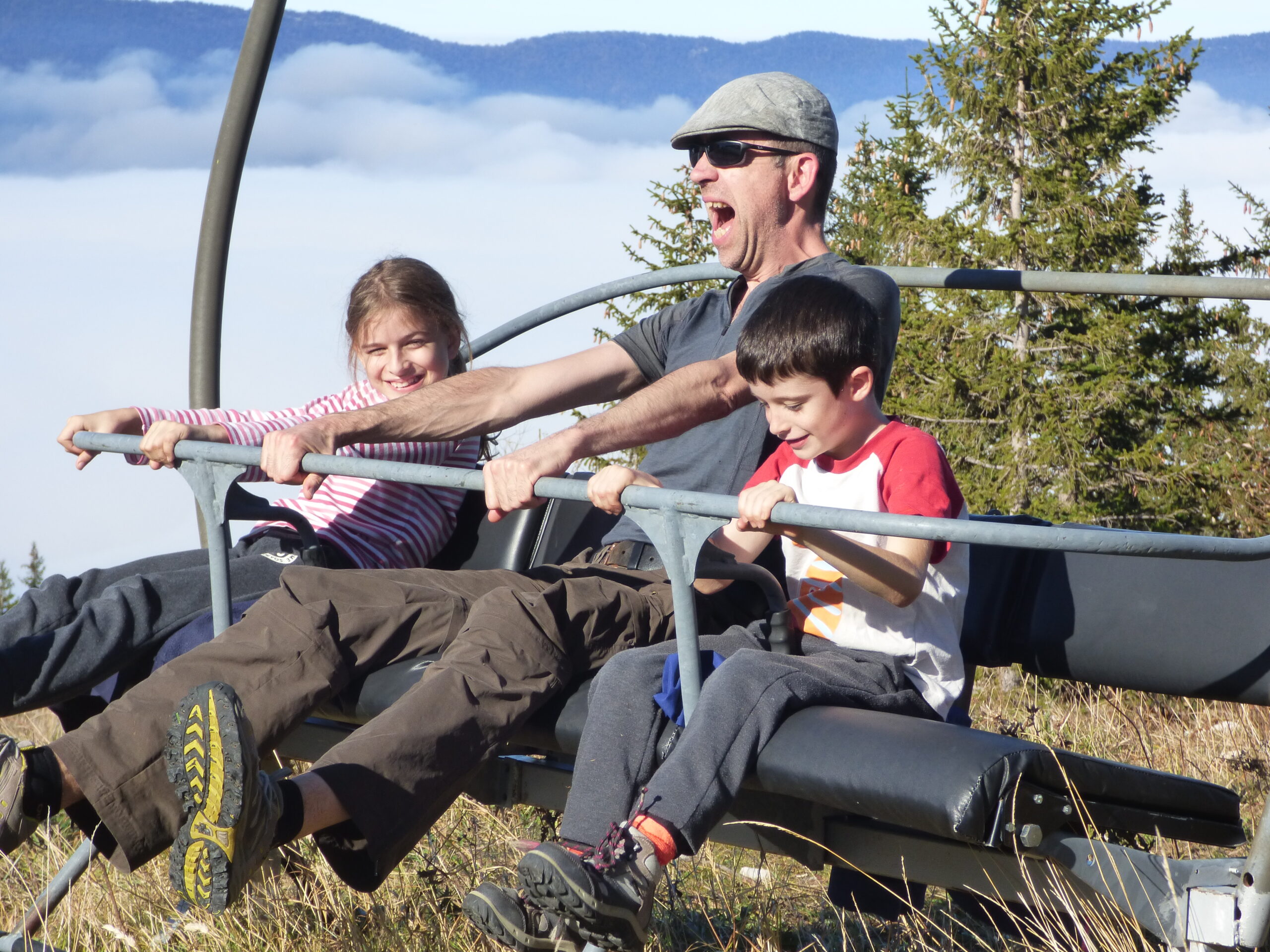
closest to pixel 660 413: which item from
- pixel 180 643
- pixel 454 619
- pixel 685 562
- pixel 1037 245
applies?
pixel 454 619

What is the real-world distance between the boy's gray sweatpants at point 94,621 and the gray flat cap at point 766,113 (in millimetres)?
1324

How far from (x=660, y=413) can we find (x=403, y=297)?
0.86m

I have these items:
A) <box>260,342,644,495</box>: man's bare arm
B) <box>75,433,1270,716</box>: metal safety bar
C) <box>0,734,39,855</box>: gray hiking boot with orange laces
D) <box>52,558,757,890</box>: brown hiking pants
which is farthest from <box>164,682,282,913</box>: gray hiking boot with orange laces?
<box>260,342,644,495</box>: man's bare arm

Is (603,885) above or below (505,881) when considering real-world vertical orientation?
above

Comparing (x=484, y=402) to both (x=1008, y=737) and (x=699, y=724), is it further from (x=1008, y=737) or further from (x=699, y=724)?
(x=1008, y=737)

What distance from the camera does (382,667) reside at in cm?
256

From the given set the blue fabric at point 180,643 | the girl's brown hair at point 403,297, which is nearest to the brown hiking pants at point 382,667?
the blue fabric at point 180,643

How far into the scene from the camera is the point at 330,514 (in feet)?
10.6

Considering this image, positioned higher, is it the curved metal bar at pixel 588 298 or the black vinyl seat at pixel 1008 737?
the curved metal bar at pixel 588 298

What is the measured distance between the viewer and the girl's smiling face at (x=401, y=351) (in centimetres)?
326

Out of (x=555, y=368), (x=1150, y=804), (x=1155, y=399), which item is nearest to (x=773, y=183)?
(x=555, y=368)

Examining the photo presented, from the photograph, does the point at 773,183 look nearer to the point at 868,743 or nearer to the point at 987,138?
the point at 868,743

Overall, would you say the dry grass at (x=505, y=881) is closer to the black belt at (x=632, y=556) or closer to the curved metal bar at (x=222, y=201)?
the black belt at (x=632, y=556)

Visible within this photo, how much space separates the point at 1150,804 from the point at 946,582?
0.47 metres
